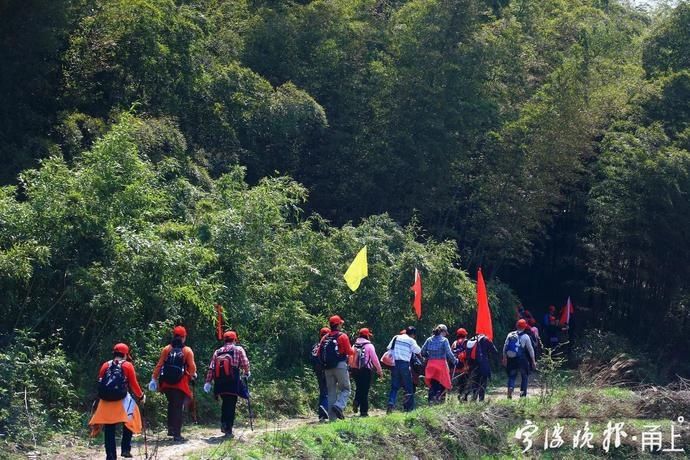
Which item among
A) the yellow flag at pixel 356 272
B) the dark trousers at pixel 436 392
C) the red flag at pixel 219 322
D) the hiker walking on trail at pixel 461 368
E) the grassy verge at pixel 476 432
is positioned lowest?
the grassy verge at pixel 476 432

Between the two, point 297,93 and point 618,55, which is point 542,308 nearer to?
point 618,55

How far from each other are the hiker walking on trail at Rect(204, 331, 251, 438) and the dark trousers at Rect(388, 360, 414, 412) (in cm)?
331

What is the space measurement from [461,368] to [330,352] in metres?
3.72

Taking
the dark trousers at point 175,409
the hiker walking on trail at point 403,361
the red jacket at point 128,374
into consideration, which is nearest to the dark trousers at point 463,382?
the hiker walking on trail at point 403,361

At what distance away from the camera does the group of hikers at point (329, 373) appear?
1189 centimetres

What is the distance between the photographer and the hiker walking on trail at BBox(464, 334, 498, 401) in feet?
57.2

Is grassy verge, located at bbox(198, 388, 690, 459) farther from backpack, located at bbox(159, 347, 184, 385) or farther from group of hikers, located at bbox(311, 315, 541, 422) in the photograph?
backpack, located at bbox(159, 347, 184, 385)

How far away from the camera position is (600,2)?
1785 inches

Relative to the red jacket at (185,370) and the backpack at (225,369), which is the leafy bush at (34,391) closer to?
the red jacket at (185,370)

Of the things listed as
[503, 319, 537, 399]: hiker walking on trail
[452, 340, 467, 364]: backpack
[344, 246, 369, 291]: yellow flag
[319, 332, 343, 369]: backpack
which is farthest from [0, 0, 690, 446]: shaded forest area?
[503, 319, 537, 399]: hiker walking on trail

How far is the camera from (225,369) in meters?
13.5

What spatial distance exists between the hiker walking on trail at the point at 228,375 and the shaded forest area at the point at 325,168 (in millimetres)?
2218

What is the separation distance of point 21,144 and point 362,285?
7.43 metres

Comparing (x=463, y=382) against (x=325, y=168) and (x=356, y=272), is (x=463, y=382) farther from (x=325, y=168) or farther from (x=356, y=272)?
(x=325, y=168)
